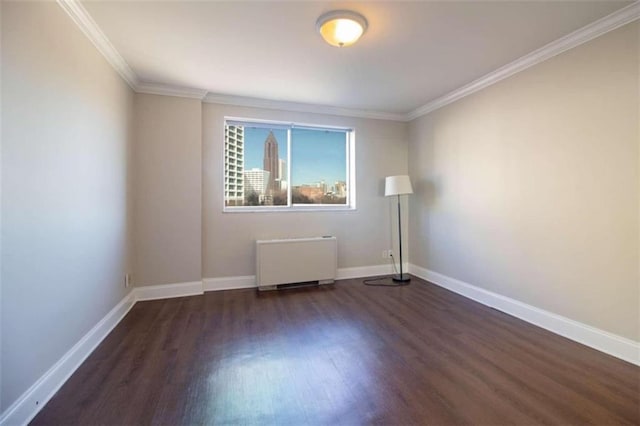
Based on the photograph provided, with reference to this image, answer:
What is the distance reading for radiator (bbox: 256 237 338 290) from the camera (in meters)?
3.64

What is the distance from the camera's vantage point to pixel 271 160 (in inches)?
156

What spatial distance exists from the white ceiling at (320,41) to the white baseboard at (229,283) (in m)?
2.32

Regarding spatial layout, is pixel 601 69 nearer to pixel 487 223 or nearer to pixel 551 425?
pixel 487 223

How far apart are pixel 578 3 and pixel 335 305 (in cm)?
313

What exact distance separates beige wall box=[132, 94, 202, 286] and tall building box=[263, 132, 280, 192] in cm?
87

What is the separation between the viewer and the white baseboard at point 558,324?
2037mm

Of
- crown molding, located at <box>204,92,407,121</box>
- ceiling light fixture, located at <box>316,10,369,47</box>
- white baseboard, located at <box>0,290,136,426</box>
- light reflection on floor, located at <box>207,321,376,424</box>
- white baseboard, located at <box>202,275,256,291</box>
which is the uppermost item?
crown molding, located at <box>204,92,407,121</box>

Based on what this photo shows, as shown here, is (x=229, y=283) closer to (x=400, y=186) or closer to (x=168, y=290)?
(x=168, y=290)

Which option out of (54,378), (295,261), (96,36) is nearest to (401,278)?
(295,261)

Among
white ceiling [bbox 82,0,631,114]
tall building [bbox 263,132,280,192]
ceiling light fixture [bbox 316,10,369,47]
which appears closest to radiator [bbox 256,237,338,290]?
tall building [bbox 263,132,280,192]

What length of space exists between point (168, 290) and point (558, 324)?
12.9ft

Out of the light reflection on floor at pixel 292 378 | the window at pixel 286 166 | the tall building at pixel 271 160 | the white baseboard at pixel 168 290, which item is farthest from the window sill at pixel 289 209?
the light reflection on floor at pixel 292 378

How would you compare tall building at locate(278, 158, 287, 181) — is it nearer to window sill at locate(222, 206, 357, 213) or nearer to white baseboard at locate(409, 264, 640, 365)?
window sill at locate(222, 206, 357, 213)

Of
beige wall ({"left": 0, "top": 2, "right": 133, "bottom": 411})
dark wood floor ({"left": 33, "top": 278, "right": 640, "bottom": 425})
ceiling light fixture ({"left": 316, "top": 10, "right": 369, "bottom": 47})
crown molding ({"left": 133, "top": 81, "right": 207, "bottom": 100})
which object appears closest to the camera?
beige wall ({"left": 0, "top": 2, "right": 133, "bottom": 411})
